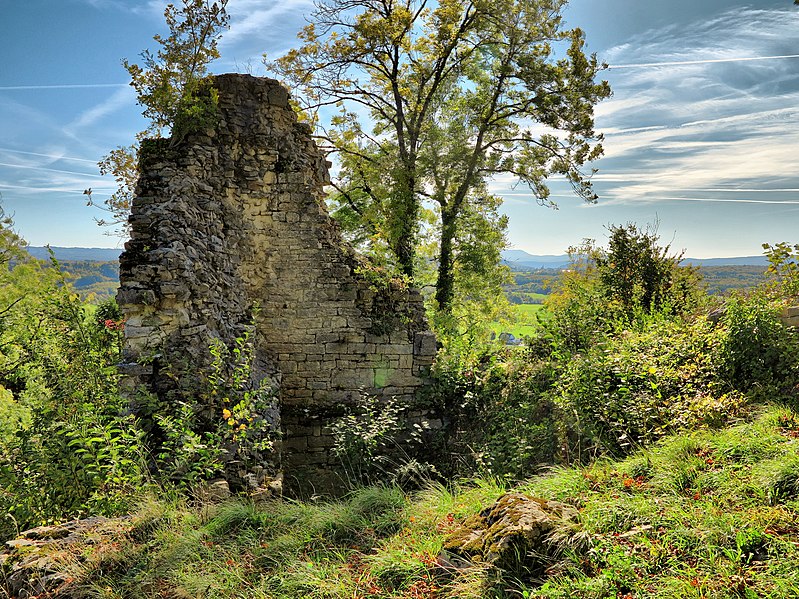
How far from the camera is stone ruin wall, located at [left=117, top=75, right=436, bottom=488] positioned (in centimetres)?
677

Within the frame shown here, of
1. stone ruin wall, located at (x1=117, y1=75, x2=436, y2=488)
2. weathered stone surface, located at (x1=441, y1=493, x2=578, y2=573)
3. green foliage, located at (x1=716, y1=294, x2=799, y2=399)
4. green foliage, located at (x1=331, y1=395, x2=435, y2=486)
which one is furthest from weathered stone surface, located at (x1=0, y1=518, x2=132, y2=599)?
green foliage, located at (x1=716, y1=294, x2=799, y2=399)

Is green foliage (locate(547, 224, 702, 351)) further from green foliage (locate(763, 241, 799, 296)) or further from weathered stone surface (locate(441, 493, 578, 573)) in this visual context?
weathered stone surface (locate(441, 493, 578, 573))

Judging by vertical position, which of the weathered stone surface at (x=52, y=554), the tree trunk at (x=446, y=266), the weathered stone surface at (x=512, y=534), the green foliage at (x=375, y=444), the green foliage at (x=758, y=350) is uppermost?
the tree trunk at (x=446, y=266)

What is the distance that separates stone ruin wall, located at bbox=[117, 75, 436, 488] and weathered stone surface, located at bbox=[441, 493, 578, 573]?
4.11m

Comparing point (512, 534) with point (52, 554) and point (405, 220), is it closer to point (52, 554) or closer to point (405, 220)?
point (52, 554)

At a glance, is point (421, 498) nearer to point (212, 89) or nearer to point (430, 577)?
point (430, 577)

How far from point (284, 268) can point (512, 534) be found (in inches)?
243

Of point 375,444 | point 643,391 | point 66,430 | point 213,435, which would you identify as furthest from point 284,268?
point 643,391

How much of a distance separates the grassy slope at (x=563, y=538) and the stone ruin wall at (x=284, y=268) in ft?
10.2

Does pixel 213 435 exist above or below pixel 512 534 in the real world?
above

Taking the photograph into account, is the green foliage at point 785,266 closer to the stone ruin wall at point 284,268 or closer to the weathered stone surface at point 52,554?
the stone ruin wall at point 284,268

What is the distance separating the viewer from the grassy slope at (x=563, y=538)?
2.77 meters

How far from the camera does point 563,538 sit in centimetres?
306

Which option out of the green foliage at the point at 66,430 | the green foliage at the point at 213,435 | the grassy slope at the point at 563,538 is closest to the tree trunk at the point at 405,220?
the green foliage at the point at 213,435
